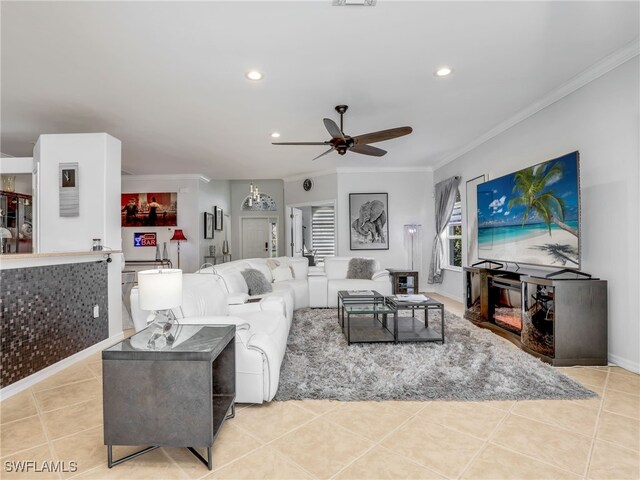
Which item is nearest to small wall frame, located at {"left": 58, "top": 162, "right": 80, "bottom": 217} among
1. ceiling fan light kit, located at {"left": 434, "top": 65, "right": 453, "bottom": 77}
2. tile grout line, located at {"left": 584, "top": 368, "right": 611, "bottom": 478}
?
ceiling fan light kit, located at {"left": 434, "top": 65, "right": 453, "bottom": 77}

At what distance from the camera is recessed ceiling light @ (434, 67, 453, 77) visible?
3.02 metres

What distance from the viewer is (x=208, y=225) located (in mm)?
7945

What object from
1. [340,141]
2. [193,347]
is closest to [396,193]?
[340,141]

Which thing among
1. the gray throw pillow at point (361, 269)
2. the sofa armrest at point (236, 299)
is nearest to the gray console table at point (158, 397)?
the sofa armrest at point (236, 299)

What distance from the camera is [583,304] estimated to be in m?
2.92

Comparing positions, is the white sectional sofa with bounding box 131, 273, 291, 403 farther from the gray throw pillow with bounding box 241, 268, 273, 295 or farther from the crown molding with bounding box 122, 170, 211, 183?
the crown molding with bounding box 122, 170, 211, 183

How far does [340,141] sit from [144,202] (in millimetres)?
5800

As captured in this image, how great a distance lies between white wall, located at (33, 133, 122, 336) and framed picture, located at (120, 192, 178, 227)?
358 centimetres

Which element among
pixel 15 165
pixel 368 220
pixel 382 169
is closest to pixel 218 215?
pixel 368 220

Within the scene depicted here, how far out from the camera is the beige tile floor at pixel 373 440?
64.9 inches

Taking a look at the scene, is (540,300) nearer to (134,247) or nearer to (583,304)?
(583,304)

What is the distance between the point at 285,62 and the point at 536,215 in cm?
305

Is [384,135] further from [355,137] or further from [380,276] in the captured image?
[380,276]

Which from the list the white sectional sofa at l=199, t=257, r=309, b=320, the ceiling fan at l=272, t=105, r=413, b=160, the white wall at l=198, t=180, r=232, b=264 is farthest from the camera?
the white wall at l=198, t=180, r=232, b=264
